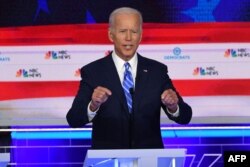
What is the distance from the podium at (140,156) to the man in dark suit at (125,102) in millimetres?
705

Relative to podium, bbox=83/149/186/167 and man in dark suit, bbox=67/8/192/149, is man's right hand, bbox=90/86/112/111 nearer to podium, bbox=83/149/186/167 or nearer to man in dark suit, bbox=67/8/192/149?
man in dark suit, bbox=67/8/192/149

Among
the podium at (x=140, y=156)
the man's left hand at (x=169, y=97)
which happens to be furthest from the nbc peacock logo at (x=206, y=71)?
the podium at (x=140, y=156)

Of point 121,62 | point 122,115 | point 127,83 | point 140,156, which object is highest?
point 121,62

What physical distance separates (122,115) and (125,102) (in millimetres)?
67

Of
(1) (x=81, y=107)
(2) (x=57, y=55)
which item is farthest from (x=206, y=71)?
(1) (x=81, y=107)

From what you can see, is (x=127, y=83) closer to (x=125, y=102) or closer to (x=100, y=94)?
(x=125, y=102)

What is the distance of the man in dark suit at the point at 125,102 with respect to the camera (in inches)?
116

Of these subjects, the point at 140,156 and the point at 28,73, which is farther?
the point at 28,73

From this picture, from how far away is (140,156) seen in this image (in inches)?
85.2

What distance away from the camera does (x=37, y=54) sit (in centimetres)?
457

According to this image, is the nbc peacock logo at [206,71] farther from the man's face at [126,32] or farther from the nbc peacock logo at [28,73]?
the man's face at [126,32]

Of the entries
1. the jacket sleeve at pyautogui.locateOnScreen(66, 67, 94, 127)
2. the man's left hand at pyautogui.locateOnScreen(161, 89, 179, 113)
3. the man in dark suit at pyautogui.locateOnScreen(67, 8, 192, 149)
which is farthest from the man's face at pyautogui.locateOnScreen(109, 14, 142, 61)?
the man's left hand at pyautogui.locateOnScreen(161, 89, 179, 113)

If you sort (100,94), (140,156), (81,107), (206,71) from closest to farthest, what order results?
(140,156), (100,94), (81,107), (206,71)

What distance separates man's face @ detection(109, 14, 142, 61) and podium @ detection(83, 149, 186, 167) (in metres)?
0.97
